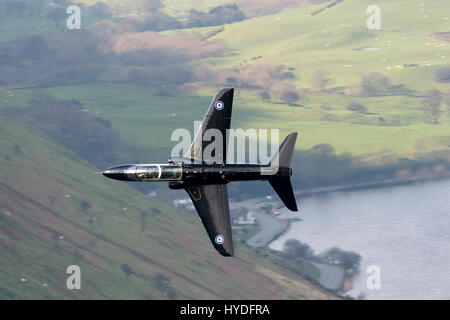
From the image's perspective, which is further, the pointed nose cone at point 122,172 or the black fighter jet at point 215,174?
the black fighter jet at point 215,174

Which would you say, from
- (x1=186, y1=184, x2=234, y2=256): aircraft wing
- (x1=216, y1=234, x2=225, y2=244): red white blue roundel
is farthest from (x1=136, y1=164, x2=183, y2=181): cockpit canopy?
(x1=216, y1=234, x2=225, y2=244): red white blue roundel

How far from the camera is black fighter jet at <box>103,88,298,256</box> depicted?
96.2 m

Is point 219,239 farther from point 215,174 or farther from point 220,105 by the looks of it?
point 220,105

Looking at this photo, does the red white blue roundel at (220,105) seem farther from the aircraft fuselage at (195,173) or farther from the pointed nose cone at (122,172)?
the pointed nose cone at (122,172)

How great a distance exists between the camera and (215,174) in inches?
3831

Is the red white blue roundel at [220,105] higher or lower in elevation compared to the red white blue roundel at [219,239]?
higher

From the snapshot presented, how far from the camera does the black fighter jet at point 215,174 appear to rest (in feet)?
316

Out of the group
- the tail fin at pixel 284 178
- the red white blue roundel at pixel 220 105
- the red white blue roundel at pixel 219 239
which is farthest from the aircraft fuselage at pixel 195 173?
the red white blue roundel at pixel 220 105

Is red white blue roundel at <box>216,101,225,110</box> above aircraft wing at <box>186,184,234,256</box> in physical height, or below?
above

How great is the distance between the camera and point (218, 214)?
10000 centimetres

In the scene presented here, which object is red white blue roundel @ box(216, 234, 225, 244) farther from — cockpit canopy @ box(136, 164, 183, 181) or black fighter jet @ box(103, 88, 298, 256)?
cockpit canopy @ box(136, 164, 183, 181)

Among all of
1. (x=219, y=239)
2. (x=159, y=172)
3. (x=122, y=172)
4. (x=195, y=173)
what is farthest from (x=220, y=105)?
(x=219, y=239)
